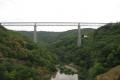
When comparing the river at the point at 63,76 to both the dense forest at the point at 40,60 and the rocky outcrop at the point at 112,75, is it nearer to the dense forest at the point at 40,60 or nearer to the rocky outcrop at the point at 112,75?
the dense forest at the point at 40,60

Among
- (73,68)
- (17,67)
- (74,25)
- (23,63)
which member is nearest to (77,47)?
(74,25)

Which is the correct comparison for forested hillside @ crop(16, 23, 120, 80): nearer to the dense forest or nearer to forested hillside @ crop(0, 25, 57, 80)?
the dense forest

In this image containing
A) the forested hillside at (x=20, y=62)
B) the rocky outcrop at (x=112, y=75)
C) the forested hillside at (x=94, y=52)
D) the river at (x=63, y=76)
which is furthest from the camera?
the river at (x=63, y=76)

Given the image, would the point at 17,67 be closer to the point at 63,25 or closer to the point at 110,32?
the point at 110,32

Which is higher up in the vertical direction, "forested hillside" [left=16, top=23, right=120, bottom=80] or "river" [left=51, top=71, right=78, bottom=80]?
"forested hillside" [left=16, top=23, right=120, bottom=80]

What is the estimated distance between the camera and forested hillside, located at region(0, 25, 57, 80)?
3447 centimetres

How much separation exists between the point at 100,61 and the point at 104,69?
2937 mm

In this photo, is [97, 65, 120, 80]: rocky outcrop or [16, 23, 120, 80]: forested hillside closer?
[97, 65, 120, 80]: rocky outcrop

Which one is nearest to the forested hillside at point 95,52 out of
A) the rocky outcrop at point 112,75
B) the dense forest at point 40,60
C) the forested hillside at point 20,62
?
the dense forest at point 40,60

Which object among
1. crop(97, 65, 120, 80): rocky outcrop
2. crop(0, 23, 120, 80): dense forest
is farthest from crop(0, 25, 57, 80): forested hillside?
crop(97, 65, 120, 80): rocky outcrop

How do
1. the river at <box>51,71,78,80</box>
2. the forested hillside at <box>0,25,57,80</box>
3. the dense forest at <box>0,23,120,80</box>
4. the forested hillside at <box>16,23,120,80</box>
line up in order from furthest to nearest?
the river at <box>51,71,78,80</box> < the forested hillside at <box>16,23,120,80</box> < the dense forest at <box>0,23,120,80</box> < the forested hillside at <box>0,25,57,80</box>

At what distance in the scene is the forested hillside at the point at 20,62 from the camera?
34.5 m

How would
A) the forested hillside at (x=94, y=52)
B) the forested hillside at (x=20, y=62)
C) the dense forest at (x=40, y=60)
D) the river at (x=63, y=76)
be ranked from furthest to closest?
the river at (x=63, y=76) < the forested hillside at (x=94, y=52) < the dense forest at (x=40, y=60) < the forested hillside at (x=20, y=62)

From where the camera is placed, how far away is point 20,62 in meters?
40.1
